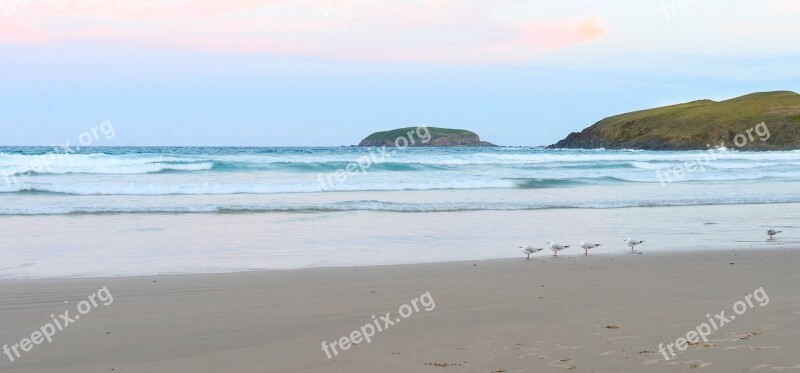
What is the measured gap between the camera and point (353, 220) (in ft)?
Result: 56.1

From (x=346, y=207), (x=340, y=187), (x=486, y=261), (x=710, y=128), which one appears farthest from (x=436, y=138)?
(x=486, y=261)

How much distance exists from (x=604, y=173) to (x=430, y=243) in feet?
93.7

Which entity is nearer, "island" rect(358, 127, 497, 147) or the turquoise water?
the turquoise water

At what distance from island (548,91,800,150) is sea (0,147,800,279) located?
1959 inches

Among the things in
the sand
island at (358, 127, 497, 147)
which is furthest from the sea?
island at (358, 127, 497, 147)

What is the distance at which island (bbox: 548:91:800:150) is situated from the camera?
266 ft

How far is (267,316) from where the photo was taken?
692 centimetres

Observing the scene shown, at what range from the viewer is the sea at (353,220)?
11.5 metres

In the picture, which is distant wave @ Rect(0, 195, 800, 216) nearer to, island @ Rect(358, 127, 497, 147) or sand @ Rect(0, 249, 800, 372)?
sand @ Rect(0, 249, 800, 372)

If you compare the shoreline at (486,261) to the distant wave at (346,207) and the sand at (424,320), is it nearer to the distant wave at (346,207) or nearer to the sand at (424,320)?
the sand at (424,320)

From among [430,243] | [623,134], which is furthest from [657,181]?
[623,134]

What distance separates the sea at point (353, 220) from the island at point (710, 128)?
1959 inches

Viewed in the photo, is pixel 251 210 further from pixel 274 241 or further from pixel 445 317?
pixel 445 317

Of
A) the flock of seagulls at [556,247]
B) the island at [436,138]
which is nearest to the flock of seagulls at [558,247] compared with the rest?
the flock of seagulls at [556,247]
